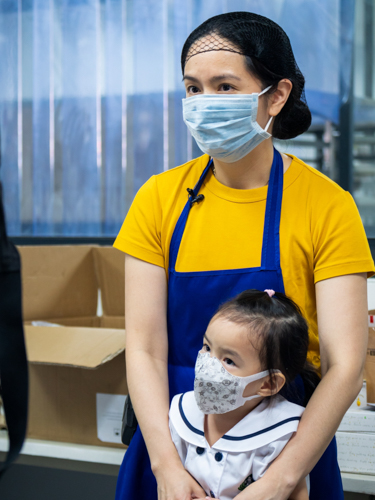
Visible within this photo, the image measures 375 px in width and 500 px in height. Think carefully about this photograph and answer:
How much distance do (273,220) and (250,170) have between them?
135mm

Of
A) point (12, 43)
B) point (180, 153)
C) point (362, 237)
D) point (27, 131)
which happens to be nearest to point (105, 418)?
point (362, 237)

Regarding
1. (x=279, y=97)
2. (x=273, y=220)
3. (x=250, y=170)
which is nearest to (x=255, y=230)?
(x=273, y=220)

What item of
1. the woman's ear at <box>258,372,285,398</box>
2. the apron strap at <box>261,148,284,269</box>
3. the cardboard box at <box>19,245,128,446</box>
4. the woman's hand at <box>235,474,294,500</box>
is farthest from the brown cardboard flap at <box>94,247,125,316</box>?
the woman's hand at <box>235,474,294,500</box>

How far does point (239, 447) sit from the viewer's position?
937 millimetres

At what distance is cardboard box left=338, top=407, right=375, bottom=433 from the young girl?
410 millimetres

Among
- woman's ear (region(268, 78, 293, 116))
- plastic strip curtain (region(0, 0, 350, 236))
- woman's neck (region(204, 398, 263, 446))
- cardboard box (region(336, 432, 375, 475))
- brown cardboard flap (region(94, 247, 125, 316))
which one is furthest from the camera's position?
plastic strip curtain (region(0, 0, 350, 236))

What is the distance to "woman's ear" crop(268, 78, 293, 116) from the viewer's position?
110 centimetres

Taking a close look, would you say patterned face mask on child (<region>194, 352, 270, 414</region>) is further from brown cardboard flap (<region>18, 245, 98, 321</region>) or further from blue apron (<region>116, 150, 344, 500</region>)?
brown cardboard flap (<region>18, 245, 98, 321</region>)

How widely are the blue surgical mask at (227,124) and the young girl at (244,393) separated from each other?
33 cm

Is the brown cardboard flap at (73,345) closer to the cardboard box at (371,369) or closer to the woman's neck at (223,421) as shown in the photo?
the woman's neck at (223,421)

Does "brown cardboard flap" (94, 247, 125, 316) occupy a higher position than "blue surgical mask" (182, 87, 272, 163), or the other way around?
"blue surgical mask" (182, 87, 272, 163)

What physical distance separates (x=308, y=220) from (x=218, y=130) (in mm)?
280

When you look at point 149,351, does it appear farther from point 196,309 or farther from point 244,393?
point 244,393

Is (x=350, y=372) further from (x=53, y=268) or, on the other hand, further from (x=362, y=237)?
(x=53, y=268)
